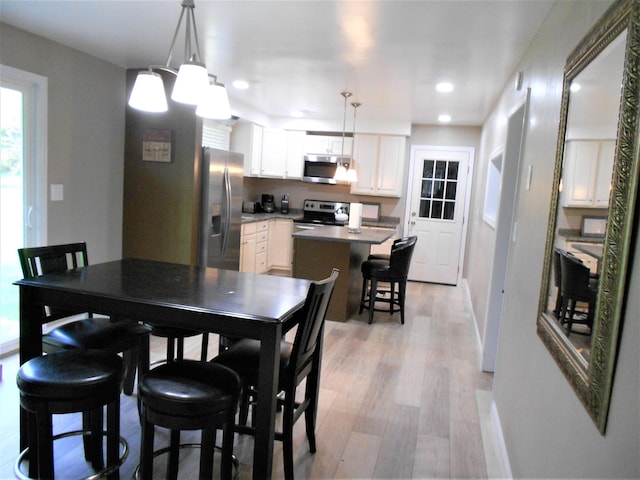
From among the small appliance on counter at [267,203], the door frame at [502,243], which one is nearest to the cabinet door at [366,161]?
the small appliance on counter at [267,203]

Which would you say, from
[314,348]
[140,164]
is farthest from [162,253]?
[314,348]

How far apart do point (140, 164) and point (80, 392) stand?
3126mm

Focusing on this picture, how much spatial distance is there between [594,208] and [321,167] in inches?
224

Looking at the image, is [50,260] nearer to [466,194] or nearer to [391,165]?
[391,165]

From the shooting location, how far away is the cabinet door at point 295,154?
271 inches

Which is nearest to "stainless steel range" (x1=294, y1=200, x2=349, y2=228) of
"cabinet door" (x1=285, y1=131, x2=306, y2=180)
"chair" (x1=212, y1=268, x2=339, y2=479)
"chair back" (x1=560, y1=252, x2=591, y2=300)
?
"cabinet door" (x1=285, y1=131, x2=306, y2=180)

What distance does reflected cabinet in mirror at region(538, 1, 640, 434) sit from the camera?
103 cm

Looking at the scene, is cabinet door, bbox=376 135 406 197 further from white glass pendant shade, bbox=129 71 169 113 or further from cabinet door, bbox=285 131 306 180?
white glass pendant shade, bbox=129 71 169 113

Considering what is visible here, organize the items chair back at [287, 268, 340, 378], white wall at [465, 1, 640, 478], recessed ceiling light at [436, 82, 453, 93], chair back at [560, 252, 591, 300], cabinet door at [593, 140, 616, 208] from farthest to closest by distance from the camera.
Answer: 1. recessed ceiling light at [436, 82, 453, 93]
2. chair back at [287, 268, 340, 378]
3. chair back at [560, 252, 591, 300]
4. cabinet door at [593, 140, 616, 208]
5. white wall at [465, 1, 640, 478]

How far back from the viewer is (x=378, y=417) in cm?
268

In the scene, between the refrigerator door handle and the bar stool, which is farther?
the refrigerator door handle

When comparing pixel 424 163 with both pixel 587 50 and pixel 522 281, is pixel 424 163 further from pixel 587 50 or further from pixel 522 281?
pixel 587 50

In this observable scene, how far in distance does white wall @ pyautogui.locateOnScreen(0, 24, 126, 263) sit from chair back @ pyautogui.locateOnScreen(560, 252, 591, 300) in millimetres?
3715

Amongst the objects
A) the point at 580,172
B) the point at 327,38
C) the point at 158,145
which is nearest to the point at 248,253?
the point at 158,145
